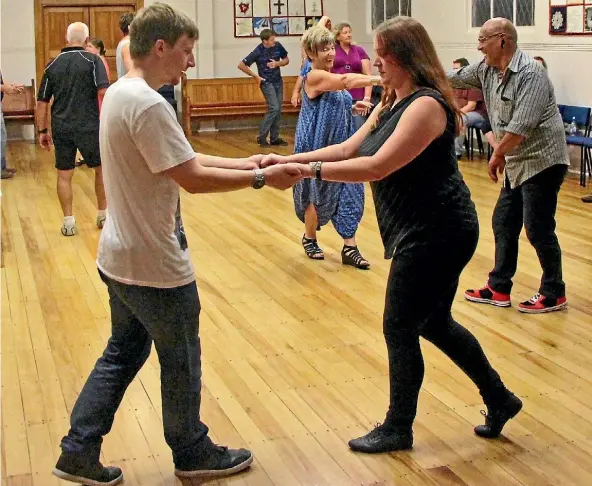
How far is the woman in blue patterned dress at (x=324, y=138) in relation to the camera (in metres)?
5.60

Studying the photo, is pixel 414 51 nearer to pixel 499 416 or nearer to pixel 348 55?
pixel 499 416

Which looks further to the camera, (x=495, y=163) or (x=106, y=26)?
(x=106, y=26)

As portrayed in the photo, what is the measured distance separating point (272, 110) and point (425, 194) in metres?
9.56

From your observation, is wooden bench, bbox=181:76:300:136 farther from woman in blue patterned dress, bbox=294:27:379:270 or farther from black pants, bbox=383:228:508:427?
black pants, bbox=383:228:508:427

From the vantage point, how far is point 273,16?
46.3ft

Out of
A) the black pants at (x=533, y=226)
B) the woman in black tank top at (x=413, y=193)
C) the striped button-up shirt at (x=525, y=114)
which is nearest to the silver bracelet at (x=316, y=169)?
the woman in black tank top at (x=413, y=193)

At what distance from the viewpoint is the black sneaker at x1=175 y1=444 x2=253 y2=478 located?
309 centimetres

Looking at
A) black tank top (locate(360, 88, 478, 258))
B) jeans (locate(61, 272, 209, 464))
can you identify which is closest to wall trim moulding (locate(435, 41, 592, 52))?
black tank top (locate(360, 88, 478, 258))

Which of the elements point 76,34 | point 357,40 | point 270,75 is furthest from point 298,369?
point 357,40

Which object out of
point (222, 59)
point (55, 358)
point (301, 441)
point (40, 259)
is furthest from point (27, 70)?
point (301, 441)

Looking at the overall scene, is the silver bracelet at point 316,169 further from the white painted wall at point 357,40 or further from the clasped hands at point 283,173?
the white painted wall at point 357,40

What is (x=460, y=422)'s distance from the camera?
355 cm

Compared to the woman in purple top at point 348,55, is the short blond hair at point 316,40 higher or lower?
lower

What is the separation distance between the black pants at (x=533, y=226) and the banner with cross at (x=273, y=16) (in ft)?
31.8
